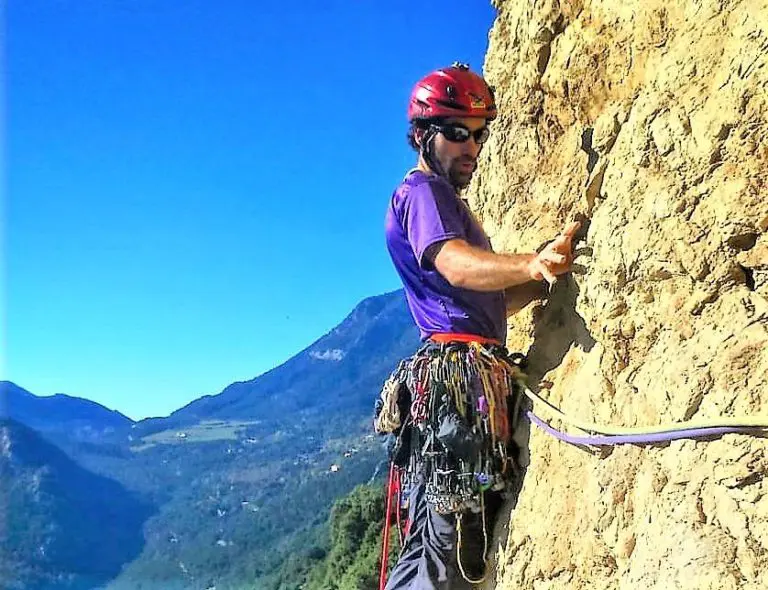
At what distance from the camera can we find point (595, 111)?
12.0 feet

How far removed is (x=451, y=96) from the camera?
3.71m

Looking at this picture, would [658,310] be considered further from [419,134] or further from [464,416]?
[419,134]

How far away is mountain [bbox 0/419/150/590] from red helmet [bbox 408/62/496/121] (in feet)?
272

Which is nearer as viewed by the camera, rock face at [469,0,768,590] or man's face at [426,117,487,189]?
rock face at [469,0,768,590]

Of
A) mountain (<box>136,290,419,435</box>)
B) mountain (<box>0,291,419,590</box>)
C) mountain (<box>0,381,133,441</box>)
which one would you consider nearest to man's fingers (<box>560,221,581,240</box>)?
mountain (<box>0,291,419,590</box>)

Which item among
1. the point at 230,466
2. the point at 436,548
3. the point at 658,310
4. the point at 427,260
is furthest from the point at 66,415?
the point at 658,310

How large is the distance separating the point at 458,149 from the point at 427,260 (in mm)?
652

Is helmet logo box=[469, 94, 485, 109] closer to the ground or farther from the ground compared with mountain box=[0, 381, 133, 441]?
closer to the ground

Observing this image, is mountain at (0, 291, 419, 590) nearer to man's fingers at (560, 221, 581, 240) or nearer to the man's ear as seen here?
the man's ear

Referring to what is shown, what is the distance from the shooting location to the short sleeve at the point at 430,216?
3375 millimetres

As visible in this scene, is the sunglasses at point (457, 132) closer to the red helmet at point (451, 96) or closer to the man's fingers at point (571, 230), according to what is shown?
the red helmet at point (451, 96)

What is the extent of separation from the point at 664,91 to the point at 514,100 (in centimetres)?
160

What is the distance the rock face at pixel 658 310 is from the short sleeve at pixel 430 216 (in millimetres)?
491

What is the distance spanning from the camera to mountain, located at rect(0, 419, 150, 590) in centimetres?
8469
